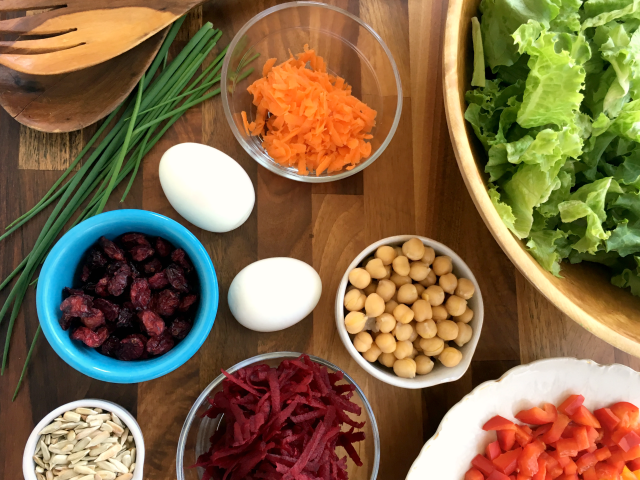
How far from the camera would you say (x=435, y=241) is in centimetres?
106

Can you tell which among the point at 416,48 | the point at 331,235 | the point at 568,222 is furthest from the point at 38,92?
the point at 568,222

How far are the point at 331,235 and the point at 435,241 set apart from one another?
0.23 metres

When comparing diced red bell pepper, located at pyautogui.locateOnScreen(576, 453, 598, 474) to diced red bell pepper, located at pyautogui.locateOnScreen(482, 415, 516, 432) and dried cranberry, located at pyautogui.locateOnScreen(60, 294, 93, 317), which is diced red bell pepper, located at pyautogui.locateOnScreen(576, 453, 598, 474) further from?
dried cranberry, located at pyautogui.locateOnScreen(60, 294, 93, 317)

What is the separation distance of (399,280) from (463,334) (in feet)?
0.57

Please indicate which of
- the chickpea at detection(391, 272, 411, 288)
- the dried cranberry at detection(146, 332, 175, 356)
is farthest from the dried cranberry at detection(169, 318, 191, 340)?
the chickpea at detection(391, 272, 411, 288)

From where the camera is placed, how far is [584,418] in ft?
3.45

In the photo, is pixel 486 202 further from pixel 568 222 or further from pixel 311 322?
pixel 311 322

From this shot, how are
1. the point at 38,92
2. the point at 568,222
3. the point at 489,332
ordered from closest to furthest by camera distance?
the point at 568,222
the point at 38,92
the point at 489,332

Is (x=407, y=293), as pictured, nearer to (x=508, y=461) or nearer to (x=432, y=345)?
(x=432, y=345)

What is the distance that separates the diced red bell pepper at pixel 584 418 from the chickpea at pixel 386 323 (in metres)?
0.44

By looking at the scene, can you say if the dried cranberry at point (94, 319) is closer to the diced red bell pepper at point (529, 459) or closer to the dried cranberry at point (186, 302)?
the dried cranberry at point (186, 302)

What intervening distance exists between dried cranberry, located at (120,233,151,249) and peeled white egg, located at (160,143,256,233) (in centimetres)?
10

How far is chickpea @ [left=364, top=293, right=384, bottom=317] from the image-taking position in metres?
1.02

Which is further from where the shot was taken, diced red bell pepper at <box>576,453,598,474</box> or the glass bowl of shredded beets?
diced red bell pepper at <box>576,453,598,474</box>
